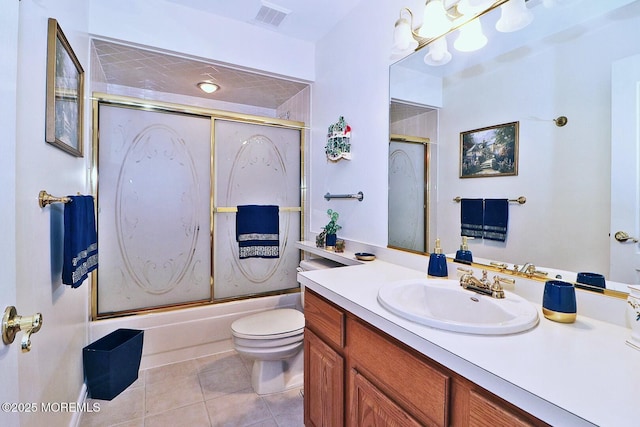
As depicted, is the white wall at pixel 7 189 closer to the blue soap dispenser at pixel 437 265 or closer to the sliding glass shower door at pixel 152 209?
the blue soap dispenser at pixel 437 265

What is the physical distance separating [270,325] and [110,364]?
0.97 metres

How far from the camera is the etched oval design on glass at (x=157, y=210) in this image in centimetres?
212

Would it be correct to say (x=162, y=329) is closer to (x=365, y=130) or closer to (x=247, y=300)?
(x=247, y=300)

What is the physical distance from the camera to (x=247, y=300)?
2.48 m

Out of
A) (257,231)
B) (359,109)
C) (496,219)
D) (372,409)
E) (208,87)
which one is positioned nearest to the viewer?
(372,409)

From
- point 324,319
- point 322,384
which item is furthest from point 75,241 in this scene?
point 322,384

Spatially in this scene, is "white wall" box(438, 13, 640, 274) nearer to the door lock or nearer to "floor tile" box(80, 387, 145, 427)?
the door lock

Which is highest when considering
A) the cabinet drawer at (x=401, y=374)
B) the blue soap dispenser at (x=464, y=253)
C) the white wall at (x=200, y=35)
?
the white wall at (x=200, y=35)

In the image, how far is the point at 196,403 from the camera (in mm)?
1713

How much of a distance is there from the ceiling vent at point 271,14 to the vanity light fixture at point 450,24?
98 centimetres

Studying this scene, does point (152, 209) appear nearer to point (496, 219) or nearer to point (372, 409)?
point (372, 409)

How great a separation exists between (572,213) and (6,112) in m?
1.51

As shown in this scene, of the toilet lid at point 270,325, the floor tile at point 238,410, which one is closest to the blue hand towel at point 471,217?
the toilet lid at point 270,325

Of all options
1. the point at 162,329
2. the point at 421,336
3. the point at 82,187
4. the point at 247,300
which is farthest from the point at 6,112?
the point at 247,300
